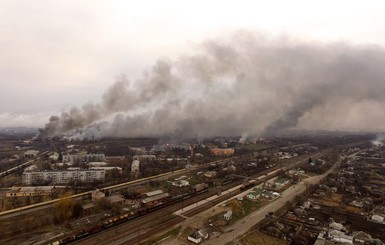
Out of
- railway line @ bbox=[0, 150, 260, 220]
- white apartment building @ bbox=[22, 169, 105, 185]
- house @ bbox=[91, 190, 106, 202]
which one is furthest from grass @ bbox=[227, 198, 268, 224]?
white apartment building @ bbox=[22, 169, 105, 185]

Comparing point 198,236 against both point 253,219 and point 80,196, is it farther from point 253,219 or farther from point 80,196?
point 80,196

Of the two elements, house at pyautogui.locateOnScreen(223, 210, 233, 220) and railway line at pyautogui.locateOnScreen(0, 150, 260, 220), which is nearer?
house at pyautogui.locateOnScreen(223, 210, 233, 220)

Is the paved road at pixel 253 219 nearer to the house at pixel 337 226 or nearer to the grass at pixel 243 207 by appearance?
the grass at pixel 243 207

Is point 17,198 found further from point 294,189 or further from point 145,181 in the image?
point 294,189

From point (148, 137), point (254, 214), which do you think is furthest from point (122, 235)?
point (148, 137)

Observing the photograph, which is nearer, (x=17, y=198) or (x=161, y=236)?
(x=161, y=236)

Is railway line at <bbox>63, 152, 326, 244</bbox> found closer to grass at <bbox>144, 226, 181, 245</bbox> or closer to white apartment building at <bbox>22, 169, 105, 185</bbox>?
grass at <bbox>144, 226, 181, 245</bbox>

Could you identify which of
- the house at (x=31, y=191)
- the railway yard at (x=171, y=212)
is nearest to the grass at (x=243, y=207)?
the railway yard at (x=171, y=212)
